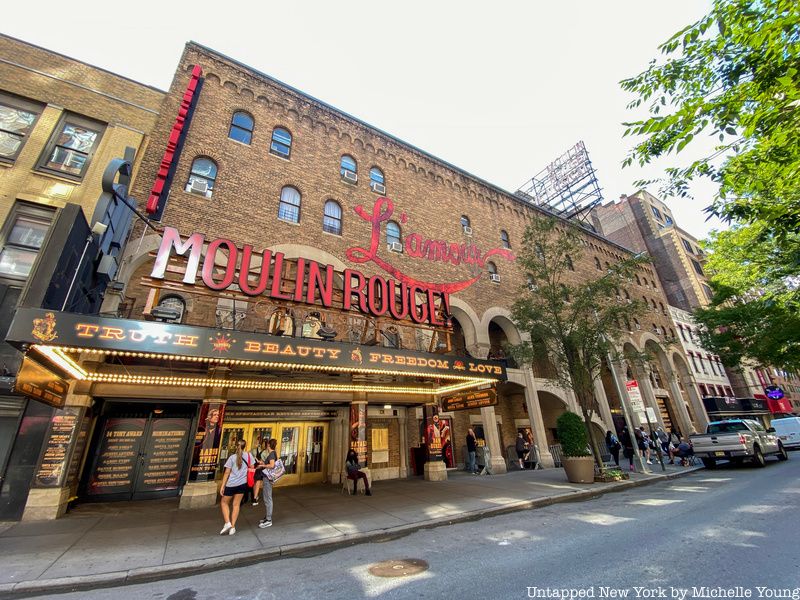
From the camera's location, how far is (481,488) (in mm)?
11820

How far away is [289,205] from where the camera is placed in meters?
15.4

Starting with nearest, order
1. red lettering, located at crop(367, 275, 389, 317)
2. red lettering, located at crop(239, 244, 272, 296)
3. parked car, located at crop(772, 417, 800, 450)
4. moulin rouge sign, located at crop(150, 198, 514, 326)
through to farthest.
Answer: moulin rouge sign, located at crop(150, 198, 514, 326) < red lettering, located at crop(239, 244, 272, 296) < red lettering, located at crop(367, 275, 389, 317) < parked car, located at crop(772, 417, 800, 450)

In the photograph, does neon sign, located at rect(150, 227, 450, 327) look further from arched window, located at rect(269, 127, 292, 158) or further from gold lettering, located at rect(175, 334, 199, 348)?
arched window, located at rect(269, 127, 292, 158)

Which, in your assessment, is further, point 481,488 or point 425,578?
point 481,488

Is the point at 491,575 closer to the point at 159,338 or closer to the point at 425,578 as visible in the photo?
the point at 425,578

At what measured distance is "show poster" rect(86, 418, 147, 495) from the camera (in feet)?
34.8

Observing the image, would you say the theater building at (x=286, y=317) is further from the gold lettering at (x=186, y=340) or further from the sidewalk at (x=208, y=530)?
the sidewalk at (x=208, y=530)

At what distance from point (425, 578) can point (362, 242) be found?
13.5 m

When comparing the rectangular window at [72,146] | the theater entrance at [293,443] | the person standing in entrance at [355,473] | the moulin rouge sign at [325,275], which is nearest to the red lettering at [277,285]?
the moulin rouge sign at [325,275]

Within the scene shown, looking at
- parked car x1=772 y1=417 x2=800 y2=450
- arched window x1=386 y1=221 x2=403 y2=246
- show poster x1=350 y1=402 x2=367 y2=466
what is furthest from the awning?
parked car x1=772 y1=417 x2=800 y2=450

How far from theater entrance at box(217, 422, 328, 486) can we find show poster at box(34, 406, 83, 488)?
496cm

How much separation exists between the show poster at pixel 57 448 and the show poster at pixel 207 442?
2.77 metres

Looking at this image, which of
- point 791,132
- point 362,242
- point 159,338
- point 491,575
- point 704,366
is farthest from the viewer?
point 704,366

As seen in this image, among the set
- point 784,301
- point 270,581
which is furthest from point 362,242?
point 784,301
